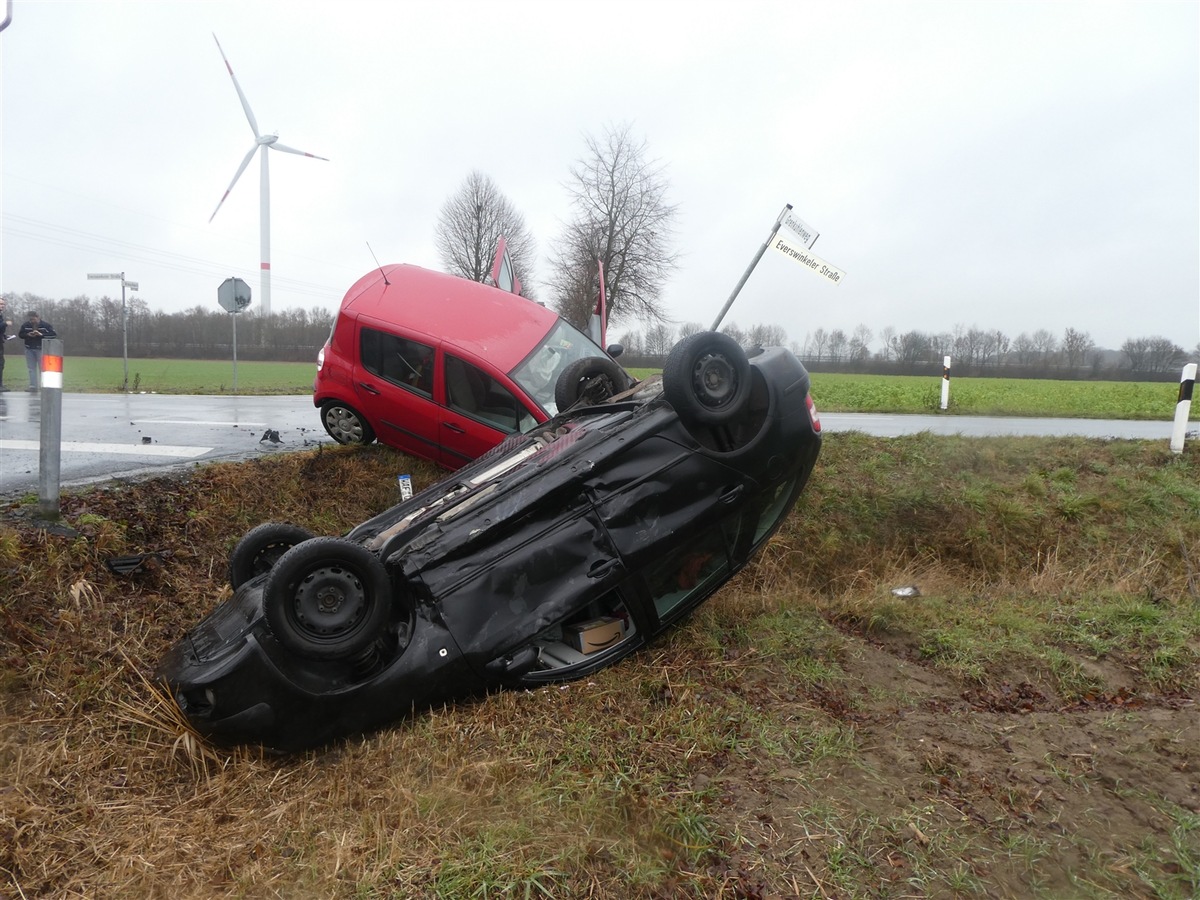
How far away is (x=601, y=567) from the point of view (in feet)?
12.1

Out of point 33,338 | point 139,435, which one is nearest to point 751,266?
point 139,435

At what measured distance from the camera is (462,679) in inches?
137

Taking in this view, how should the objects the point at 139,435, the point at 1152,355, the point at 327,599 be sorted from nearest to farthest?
1. the point at 327,599
2. the point at 139,435
3. the point at 1152,355

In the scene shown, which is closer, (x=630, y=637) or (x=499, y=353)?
(x=630, y=637)

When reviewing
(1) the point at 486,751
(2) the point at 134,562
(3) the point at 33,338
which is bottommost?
(1) the point at 486,751

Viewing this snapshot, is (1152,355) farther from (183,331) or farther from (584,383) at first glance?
(183,331)

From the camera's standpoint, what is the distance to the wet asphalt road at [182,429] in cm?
632

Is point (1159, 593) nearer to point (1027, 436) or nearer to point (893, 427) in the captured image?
point (1027, 436)

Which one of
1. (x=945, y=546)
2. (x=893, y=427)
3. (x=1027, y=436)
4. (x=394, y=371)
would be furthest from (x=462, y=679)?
(x=893, y=427)

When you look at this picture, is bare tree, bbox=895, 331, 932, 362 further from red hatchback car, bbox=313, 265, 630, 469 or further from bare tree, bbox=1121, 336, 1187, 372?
red hatchback car, bbox=313, 265, 630, 469

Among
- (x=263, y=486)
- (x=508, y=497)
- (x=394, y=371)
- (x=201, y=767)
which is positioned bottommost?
(x=201, y=767)

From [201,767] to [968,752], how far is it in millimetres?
3415

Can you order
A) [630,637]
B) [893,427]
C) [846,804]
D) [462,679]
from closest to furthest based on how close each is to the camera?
[846,804] < [462,679] < [630,637] < [893,427]

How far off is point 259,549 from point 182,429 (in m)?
5.90
